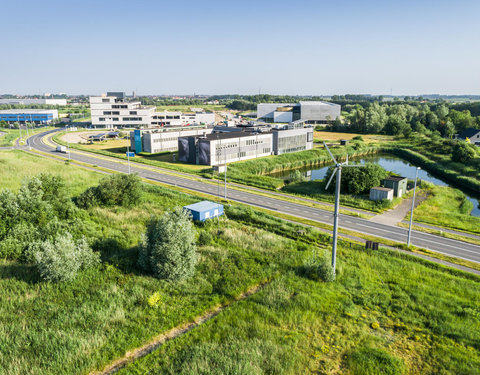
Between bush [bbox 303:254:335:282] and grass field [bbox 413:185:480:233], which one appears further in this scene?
grass field [bbox 413:185:480:233]

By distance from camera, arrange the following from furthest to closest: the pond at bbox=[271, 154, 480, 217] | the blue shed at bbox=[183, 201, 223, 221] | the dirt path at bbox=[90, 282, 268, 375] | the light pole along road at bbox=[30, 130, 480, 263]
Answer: the pond at bbox=[271, 154, 480, 217]
the blue shed at bbox=[183, 201, 223, 221]
the light pole along road at bbox=[30, 130, 480, 263]
the dirt path at bbox=[90, 282, 268, 375]

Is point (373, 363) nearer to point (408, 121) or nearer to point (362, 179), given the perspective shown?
point (362, 179)

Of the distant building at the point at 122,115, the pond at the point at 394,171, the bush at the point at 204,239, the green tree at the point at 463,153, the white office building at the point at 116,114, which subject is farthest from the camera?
the distant building at the point at 122,115

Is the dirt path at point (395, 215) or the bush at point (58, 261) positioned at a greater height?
the bush at point (58, 261)

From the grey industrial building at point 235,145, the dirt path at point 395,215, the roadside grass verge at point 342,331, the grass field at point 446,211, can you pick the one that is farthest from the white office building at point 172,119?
the roadside grass verge at point 342,331

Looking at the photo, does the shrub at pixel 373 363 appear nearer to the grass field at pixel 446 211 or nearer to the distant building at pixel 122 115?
the grass field at pixel 446 211

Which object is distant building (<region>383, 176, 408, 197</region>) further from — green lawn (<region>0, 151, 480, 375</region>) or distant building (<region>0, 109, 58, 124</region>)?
distant building (<region>0, 109, 58, 124</region>)

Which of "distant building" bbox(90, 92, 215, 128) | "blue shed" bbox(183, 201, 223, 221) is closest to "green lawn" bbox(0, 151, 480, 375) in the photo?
"blue shed" bbox(183, 201, 223, 221)

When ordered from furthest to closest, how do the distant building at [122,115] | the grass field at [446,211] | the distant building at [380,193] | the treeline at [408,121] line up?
1. the distant building at [122,115]
2. the treeline at [408,121]
3. the distant building at [380,193]
4. the grass field at [446,211]
